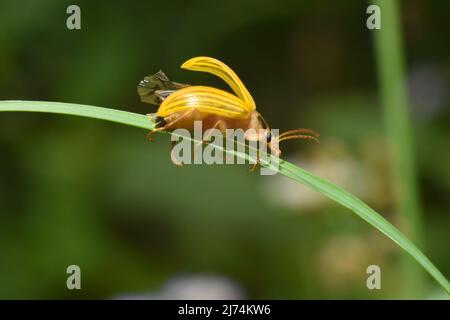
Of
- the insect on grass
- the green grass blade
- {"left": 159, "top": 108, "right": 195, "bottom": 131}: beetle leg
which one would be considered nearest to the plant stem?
the insect on grass

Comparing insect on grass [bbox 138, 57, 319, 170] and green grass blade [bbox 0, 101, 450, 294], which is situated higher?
insect on grass [bbox 138, 57, 319, 170]

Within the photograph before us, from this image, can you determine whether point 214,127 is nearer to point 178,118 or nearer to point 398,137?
point 178,118

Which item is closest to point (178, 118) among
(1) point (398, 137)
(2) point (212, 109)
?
(2) point (212, 109)

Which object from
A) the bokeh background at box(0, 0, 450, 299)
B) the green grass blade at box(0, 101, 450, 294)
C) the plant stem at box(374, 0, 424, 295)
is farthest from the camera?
the bokeh background at box(0, 0, 450, 299)

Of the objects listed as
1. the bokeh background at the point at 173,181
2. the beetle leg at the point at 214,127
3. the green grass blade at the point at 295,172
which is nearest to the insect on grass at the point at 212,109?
the beetle leg at the point at 214,127

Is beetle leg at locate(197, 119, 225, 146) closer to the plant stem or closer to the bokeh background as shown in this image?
the plant stem

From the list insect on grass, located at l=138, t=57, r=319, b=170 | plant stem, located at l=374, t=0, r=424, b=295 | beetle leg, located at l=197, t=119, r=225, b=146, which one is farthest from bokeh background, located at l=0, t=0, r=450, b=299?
beetle leg, located at l=197, t=119, r=225, b=146

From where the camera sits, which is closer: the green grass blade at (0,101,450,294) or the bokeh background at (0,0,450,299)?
the green grass blade at (0,101,450,294)

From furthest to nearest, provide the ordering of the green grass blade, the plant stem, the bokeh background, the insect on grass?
the bokeh background
the plant stem
the insect on grass
the green grass blade

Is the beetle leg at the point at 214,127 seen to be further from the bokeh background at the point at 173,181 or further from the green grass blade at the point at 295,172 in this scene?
the bokeh background at the point at 173,181
